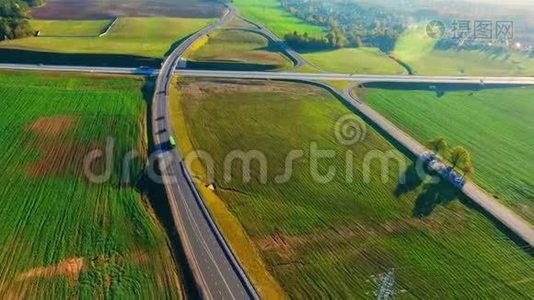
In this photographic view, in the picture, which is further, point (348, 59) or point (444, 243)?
point (348, 59)

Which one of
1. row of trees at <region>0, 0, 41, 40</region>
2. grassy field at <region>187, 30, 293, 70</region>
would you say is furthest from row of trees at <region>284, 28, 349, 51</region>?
row of trees at <region>0, 0, 41, 40</region>

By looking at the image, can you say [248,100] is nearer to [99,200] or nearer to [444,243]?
[99,200]

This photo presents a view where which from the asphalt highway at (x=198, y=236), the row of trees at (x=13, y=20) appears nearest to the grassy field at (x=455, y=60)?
the asphalt highway at (x=198, y=236)

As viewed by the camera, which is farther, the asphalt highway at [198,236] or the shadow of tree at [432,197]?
the shadow of tree at [432,197]

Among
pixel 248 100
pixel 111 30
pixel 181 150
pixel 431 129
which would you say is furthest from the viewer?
pixel 111 30

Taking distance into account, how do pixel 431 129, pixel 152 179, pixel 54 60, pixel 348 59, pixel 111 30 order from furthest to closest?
pixel 111 30 < pixel 348 59 < pixel 54 60 < pixel 431 129 < pixel 152 179

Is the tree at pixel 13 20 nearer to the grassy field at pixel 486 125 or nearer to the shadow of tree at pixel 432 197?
the grassy field at pixel 486 125

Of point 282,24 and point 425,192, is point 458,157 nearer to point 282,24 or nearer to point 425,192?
point 425,192

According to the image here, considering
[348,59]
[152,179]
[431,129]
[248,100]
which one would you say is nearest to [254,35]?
[348,59]
